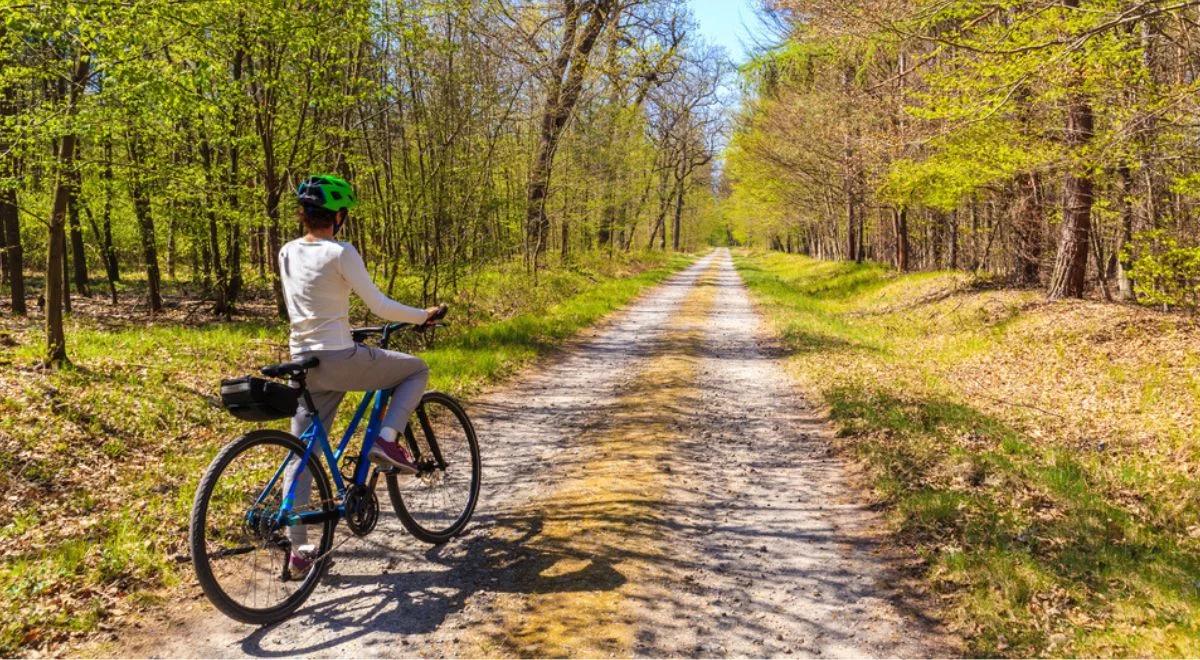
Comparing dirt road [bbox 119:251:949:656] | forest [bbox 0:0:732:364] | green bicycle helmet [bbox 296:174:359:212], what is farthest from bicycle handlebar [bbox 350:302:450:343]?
forest [bbox 0:0:732:364]

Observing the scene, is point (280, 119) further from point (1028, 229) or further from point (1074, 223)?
point (1028, 229)

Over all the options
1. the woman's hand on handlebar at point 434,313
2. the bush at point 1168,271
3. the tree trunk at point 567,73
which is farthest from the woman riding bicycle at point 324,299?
the tree trunk at point 567,73

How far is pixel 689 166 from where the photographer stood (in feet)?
172

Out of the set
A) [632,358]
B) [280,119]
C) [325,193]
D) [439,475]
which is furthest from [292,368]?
[280,119]

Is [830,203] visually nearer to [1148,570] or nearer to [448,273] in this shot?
[448,273]

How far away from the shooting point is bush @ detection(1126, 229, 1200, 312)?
30.9 ft

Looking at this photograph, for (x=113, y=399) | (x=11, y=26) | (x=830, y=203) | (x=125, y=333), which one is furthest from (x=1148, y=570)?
(x=830, y=203)

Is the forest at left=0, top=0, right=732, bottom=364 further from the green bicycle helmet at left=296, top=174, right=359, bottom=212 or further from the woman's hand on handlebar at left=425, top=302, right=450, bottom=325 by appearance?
the woman's hand on handlebar at left=425, top=302, right=450, bottom=325

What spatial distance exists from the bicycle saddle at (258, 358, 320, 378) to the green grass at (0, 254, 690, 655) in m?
1.59

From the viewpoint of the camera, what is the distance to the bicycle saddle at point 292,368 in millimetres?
3896

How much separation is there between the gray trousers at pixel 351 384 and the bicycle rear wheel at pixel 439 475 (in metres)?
0.38

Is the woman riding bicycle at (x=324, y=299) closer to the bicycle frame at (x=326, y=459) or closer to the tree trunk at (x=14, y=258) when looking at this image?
the bicycle frame at (x=326, y=459)

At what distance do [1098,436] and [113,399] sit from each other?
36.2 ft

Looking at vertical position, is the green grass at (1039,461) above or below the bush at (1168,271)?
below
